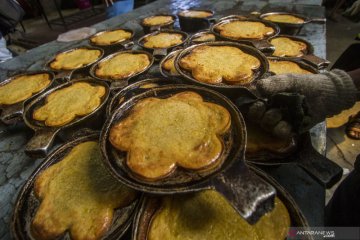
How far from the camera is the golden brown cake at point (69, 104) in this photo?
2443mm

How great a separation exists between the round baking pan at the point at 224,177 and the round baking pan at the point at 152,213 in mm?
180

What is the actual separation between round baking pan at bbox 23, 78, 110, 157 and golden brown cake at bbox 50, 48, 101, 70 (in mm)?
646

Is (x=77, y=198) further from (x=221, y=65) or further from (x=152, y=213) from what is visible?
(x=221, y=65)

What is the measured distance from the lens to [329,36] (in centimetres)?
866

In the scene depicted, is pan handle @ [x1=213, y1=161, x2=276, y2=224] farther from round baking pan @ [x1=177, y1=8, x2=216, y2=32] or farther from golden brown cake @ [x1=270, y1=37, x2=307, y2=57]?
round baking pan @ [x1=177, y1=8, x2=216, y2=32]

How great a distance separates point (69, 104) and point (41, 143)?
64 centimetres

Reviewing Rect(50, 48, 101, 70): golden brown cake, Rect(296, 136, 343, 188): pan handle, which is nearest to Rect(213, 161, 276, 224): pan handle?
Rect(296, 136, 343, 188): pan handle

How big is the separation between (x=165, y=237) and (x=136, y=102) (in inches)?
45.4

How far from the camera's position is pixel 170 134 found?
1765 mm

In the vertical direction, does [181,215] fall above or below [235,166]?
below

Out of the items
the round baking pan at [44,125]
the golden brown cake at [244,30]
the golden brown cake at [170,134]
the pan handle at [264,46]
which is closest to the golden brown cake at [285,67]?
the pan handle at [264,46]

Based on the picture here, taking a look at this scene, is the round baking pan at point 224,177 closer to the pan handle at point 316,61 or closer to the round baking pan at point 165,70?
the round baking pan at point 165,70

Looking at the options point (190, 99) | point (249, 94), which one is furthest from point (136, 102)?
point (249, 94)

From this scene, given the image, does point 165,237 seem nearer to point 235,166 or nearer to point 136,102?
point 235,166
